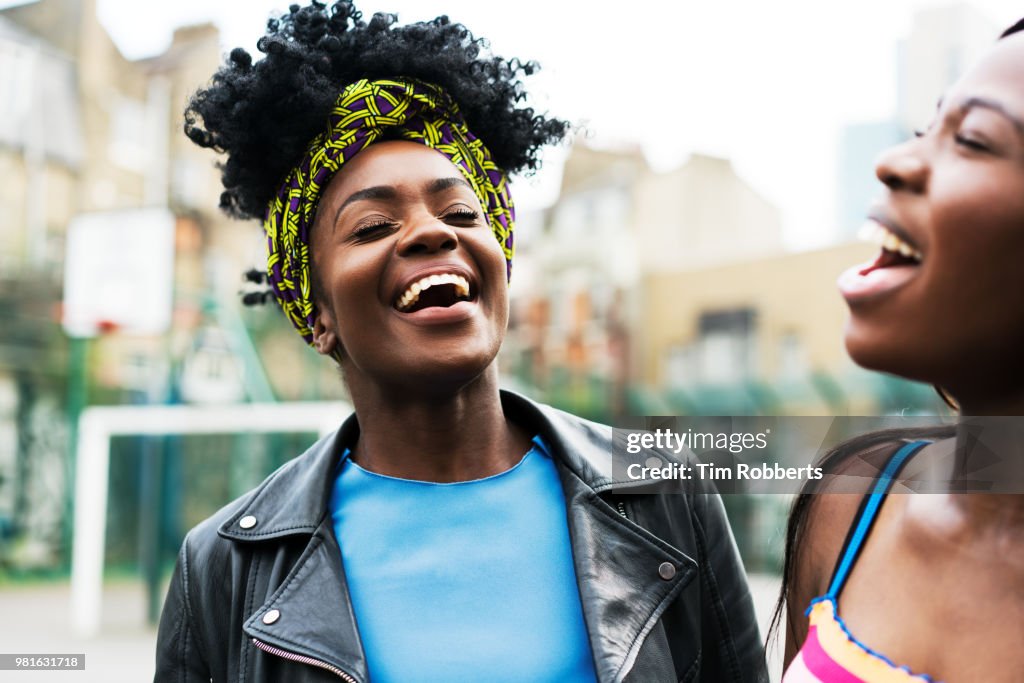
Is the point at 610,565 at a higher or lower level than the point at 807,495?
lower

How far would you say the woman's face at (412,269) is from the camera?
229 centimetres

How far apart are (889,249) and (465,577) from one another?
3.81 ft

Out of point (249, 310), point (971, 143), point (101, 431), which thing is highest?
point (971, 143)

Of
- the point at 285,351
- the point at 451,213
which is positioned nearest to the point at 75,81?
the point at 285,351

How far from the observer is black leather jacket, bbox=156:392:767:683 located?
2.22m

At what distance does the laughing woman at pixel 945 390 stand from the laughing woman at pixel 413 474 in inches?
21.6

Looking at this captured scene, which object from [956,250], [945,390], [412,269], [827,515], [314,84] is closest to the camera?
[956,250]

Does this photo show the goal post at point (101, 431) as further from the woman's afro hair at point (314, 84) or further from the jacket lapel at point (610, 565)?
the jacket lapel at point (610, 565)

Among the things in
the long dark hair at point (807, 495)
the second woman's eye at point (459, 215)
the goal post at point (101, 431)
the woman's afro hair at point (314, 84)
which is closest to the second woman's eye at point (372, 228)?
the second woman's eye at point (459, 215)

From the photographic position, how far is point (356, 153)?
2.50m

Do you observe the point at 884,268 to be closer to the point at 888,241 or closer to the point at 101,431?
the point at 888,241

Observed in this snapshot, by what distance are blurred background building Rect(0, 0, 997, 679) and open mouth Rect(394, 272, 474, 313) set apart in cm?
1004

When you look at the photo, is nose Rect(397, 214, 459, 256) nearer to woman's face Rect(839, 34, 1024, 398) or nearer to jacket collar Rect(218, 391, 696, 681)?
jacket collar Rect(218, 391, 696, 681)

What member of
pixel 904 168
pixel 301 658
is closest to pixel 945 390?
pixel 904 168
